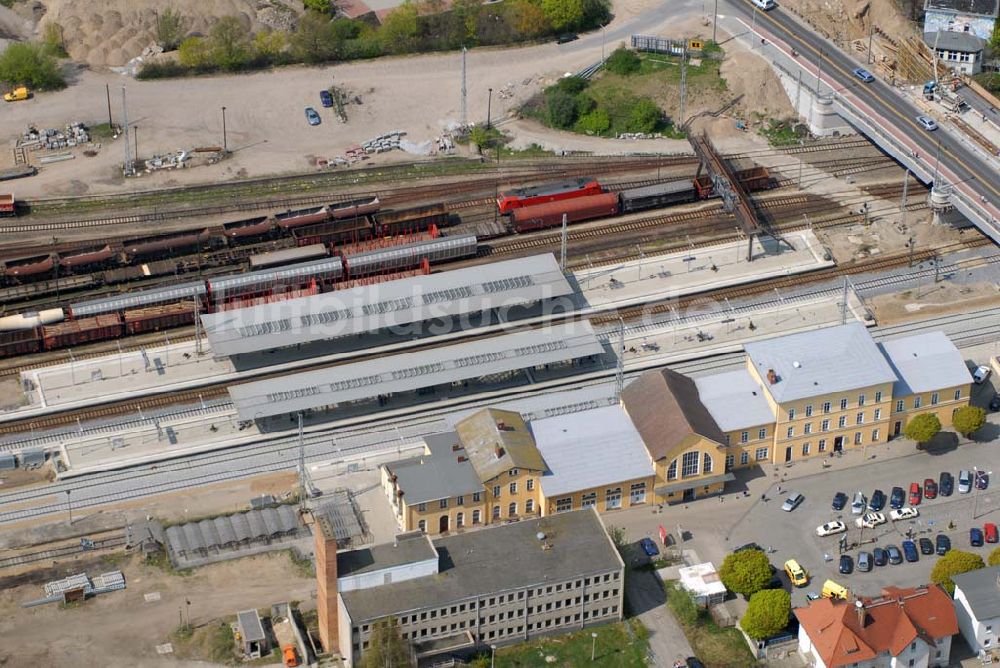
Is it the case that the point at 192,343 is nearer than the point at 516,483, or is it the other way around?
the point at 516,483

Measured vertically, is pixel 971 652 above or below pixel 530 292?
below

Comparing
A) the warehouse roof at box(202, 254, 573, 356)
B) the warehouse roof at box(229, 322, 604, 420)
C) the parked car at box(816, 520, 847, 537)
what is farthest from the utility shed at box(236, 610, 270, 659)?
the parked car at box(816, 520, 847, 537)

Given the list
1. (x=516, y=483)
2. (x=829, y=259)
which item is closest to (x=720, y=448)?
(x=516, y=483)

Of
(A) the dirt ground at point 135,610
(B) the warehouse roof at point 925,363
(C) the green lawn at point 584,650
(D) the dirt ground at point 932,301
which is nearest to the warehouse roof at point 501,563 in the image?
(C) the green lawn at point 584,650

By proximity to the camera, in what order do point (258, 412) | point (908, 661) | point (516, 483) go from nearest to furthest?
1. point (908, 661)
2. point (516, 483)
3. point (258, 412)

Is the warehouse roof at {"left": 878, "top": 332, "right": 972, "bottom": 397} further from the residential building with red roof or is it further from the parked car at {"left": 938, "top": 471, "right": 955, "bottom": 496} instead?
the residential building with red roof

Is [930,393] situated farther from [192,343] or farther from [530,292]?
[192,343]

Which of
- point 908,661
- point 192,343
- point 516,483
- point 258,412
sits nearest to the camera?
point 908,661
